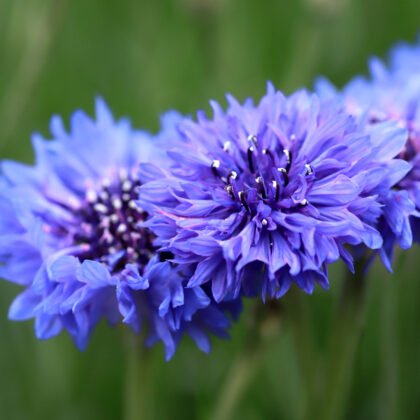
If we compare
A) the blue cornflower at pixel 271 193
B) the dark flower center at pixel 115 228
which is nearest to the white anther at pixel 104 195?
the dark flower center at pixel 115 228

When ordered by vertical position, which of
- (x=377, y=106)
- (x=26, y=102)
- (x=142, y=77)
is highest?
(x=142, y=77)

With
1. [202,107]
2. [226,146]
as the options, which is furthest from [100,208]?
[202,107]

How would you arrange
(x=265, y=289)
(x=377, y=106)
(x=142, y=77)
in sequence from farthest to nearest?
(x=142, y=77)
(x=377, y=106)
(x=265, y=289)

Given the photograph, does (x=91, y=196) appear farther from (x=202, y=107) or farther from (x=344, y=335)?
(x=202, y=107)

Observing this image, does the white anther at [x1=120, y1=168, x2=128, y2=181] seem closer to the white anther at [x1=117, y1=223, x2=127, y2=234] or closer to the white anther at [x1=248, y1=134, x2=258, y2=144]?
the white anther at [x1=117, y1=223, x2=127, y2=234]

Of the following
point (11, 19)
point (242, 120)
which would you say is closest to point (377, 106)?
point (242, 120)

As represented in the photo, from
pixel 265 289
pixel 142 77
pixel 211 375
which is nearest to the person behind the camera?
pixel 265 289

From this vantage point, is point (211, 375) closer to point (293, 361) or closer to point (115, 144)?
point (293, 361)

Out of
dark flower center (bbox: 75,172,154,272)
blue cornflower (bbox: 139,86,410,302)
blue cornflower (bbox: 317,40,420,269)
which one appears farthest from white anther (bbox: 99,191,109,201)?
blue cornflower (bbox: 317,40,420,269)
